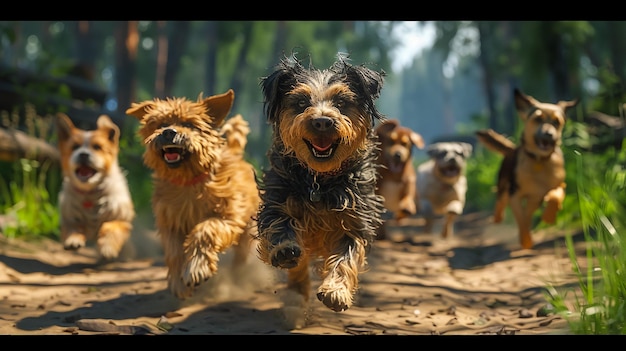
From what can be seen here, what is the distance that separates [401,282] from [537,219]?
3.56 metres

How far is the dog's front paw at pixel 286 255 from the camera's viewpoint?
13.5 ft

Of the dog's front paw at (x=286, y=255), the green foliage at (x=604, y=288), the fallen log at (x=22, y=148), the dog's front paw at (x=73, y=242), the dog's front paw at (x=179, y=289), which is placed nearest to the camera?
the green foliage at (x=604, y=288)

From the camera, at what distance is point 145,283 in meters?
6.41

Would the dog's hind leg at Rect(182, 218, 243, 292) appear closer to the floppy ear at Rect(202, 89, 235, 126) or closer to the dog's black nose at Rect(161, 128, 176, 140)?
the dog's black nose at Rect(161, 128, 176, 140)

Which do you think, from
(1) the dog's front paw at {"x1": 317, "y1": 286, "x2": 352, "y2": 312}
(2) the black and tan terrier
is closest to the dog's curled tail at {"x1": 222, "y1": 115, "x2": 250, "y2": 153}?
(2) the black and tan terrier

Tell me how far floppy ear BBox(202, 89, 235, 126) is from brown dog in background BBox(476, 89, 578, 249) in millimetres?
3495

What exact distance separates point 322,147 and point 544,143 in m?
3.84

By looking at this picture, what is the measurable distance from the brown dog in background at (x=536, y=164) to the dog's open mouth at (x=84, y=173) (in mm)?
4764

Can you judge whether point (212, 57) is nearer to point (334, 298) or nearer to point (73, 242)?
point (73, 242)

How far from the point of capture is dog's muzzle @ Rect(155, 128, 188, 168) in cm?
503

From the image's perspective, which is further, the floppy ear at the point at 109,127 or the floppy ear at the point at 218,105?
the floppy ear at the point at 109,127

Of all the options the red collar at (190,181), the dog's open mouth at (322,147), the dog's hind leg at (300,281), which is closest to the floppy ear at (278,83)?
the dog's open mouth at (322,147)

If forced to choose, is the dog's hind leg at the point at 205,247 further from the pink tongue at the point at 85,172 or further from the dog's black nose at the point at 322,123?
the pink tongue at the point at 85,172

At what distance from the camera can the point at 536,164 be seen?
723 centimetres
